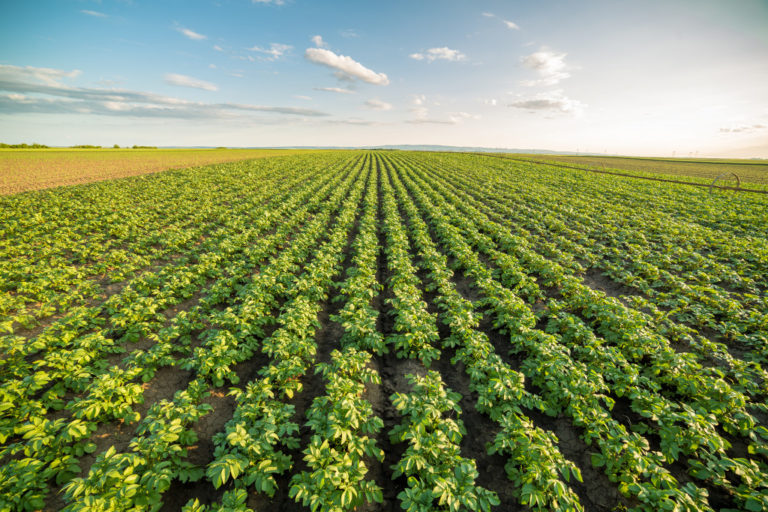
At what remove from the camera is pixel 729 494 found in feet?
14.2

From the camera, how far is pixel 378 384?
6.51m

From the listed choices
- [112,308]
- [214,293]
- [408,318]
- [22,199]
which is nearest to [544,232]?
[408,318]

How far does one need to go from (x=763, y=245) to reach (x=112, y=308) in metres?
27.5

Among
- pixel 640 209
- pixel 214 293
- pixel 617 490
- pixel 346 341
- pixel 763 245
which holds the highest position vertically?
pixel 640 209

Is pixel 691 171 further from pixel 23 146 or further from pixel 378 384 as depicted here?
pixel 23 146

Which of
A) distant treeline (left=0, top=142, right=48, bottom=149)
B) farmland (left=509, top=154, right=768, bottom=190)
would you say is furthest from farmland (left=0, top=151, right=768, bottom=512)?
distant treeline (left=0, top=142, right=48, bottom=149)

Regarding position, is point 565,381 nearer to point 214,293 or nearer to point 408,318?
point 408,318

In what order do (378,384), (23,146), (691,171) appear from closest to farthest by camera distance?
(378,384)
(691,171)
(23,146)

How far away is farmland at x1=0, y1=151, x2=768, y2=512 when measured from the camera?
3.92 m

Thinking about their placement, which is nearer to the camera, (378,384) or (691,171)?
(378,384)

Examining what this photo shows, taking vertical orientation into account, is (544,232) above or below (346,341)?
above

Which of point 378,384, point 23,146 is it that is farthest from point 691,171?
point 23,146

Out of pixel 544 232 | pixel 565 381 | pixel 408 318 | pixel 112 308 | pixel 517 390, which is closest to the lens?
pixel 517 390

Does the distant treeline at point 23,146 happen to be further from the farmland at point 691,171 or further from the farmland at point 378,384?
the farmland at point 691,171
